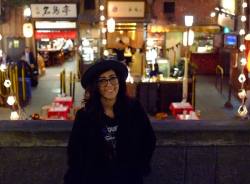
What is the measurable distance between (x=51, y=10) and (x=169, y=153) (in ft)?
60.8

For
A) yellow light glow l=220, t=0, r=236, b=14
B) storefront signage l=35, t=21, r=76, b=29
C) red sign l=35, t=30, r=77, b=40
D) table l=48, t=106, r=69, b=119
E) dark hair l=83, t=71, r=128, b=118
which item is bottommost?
table l=48, t=106, r=69, b=119

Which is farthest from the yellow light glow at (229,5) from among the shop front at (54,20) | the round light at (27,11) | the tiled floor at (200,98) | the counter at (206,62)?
the round light at (27,11)

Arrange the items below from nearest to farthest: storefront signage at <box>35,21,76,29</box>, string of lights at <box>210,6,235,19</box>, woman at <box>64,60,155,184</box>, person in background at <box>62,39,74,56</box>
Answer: woman at <box>64,60,155,184</box>, string of lights at <box>210,6,235,19</box>, storefront signage at <box>35,21,76,29</box>, person in background at <box>62,39,74,56</box>

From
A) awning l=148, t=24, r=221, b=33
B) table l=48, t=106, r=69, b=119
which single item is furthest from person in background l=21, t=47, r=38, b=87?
table l=48, t=106, r=69, b=119

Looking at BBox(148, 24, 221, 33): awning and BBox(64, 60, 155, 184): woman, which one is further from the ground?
BBox(148, 24, 221, 33): awning

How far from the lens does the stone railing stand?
4395 millimetres

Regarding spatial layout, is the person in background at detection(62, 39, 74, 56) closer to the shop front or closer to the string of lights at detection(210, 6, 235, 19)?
the shop front

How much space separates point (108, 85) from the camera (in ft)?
11.7

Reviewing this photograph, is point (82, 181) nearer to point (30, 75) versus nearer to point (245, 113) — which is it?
point (245, 113)

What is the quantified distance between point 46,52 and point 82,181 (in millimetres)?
26674

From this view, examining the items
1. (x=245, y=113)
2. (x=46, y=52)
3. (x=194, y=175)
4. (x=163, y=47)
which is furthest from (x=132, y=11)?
(x=194, y=175)

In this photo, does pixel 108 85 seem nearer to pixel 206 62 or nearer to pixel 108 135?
pixel 108 135

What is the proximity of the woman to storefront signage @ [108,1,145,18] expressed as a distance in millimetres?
19656

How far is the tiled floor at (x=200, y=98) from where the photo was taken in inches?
619
